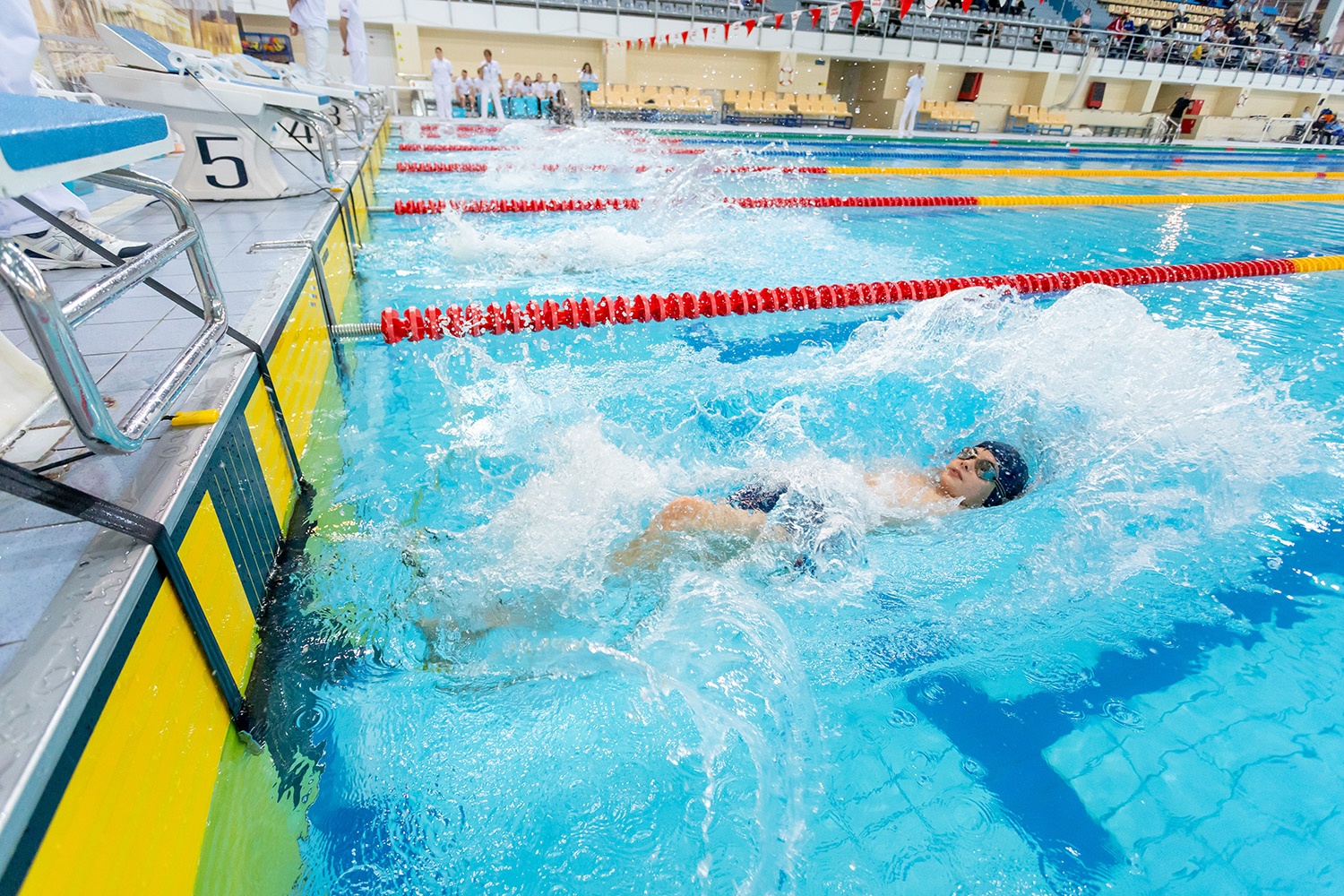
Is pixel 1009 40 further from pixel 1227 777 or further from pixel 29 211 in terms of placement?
pixel 29 211

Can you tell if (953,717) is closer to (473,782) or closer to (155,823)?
(473,782)

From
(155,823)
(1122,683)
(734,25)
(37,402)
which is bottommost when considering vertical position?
(1122,683)

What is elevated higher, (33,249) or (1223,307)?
(33,249)

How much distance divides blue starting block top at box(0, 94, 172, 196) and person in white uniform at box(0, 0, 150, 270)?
119 cm

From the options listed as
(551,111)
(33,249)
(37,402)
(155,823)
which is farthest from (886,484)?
(551,111)

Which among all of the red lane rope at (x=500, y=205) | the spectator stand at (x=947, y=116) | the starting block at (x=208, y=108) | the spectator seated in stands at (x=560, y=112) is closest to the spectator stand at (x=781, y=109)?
the spectator stand at (x=947, y=116)

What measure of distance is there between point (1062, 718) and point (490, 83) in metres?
15.9

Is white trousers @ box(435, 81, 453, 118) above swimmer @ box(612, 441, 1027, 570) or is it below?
above

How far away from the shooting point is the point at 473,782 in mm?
1414

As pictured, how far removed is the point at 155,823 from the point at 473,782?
56 cm

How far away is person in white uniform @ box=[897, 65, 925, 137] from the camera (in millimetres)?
15609

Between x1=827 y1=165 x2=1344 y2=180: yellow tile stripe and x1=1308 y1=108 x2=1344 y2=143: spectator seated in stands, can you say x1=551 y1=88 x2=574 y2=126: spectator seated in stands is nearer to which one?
x1=827 y1=165 x2=1344 y2=180: yellow tile stripe

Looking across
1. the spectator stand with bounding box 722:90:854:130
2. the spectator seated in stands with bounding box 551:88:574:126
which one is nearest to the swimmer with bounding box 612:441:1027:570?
the spectator seated in stands with bounding box 551:88:574:126

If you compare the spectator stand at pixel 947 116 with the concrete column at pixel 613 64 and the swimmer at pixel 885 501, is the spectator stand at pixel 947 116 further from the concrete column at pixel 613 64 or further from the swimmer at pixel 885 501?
the swimmer at pixel 885 501
